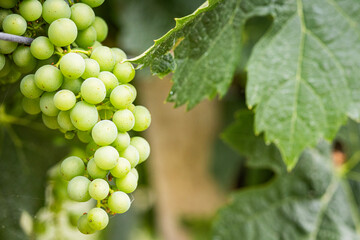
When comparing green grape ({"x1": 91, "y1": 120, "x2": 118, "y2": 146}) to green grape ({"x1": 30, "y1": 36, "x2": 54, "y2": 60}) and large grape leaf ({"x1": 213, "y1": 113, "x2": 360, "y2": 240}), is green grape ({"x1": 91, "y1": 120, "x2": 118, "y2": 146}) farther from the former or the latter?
large grape leaf ({"x1": 213, "y1": 113, "x2": 360, "y2": 240})

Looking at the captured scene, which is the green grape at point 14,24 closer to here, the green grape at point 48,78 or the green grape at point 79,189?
the green grape at point 48,78

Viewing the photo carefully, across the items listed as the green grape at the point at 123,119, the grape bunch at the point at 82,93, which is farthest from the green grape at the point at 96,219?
the green grape at the point at 123,119

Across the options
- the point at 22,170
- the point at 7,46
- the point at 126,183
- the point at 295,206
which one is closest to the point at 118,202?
the point at 126,183

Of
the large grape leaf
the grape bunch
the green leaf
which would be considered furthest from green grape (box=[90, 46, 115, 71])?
the large grape leaf

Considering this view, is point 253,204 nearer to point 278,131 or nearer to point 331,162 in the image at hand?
point 331,162

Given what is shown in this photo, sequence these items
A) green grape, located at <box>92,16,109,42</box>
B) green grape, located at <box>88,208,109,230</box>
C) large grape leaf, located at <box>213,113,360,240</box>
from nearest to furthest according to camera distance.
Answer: green grape, located at <box>88,208,109,230</box> → green grape, located at <box>92,16,109,42</box> → large grape leaf, located at <box>213,113,360,240</box>

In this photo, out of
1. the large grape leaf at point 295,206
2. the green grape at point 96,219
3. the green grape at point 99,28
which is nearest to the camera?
the green grape at point 96,219
